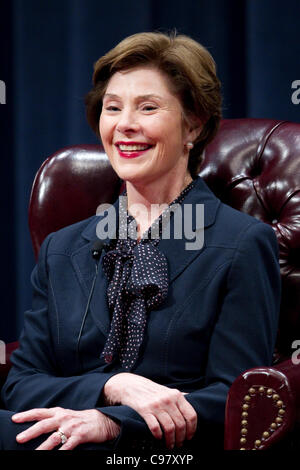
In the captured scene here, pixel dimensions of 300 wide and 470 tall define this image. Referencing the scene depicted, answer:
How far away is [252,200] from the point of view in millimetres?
1682

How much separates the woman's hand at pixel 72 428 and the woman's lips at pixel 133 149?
1.79 ft

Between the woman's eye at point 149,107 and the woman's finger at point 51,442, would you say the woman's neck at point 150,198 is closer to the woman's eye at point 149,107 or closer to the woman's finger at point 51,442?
the woman's eye at point 149,107

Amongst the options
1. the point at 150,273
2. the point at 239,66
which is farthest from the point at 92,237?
the point at 239,66

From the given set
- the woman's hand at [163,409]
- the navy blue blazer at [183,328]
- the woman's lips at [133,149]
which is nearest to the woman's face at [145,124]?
the woman's lips at [133,149]

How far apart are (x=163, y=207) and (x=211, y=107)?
0.25m

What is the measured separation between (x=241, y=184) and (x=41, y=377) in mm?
648

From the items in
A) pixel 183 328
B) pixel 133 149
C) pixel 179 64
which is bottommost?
pixel 183 328

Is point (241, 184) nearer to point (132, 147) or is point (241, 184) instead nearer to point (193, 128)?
point (193, 128)

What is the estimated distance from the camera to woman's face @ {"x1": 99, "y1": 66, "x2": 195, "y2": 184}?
1513 millimetres

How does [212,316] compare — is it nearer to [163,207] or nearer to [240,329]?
[240,329]

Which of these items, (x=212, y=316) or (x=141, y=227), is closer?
(x=212, y=316)

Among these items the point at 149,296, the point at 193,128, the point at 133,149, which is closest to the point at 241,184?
the point at 193,128

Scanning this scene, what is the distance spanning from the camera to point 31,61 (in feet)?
8.25

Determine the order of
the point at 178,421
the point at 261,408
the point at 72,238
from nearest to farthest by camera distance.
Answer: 1. the point at 261,408
2. the point at 178,421
3. the point at 72,238
